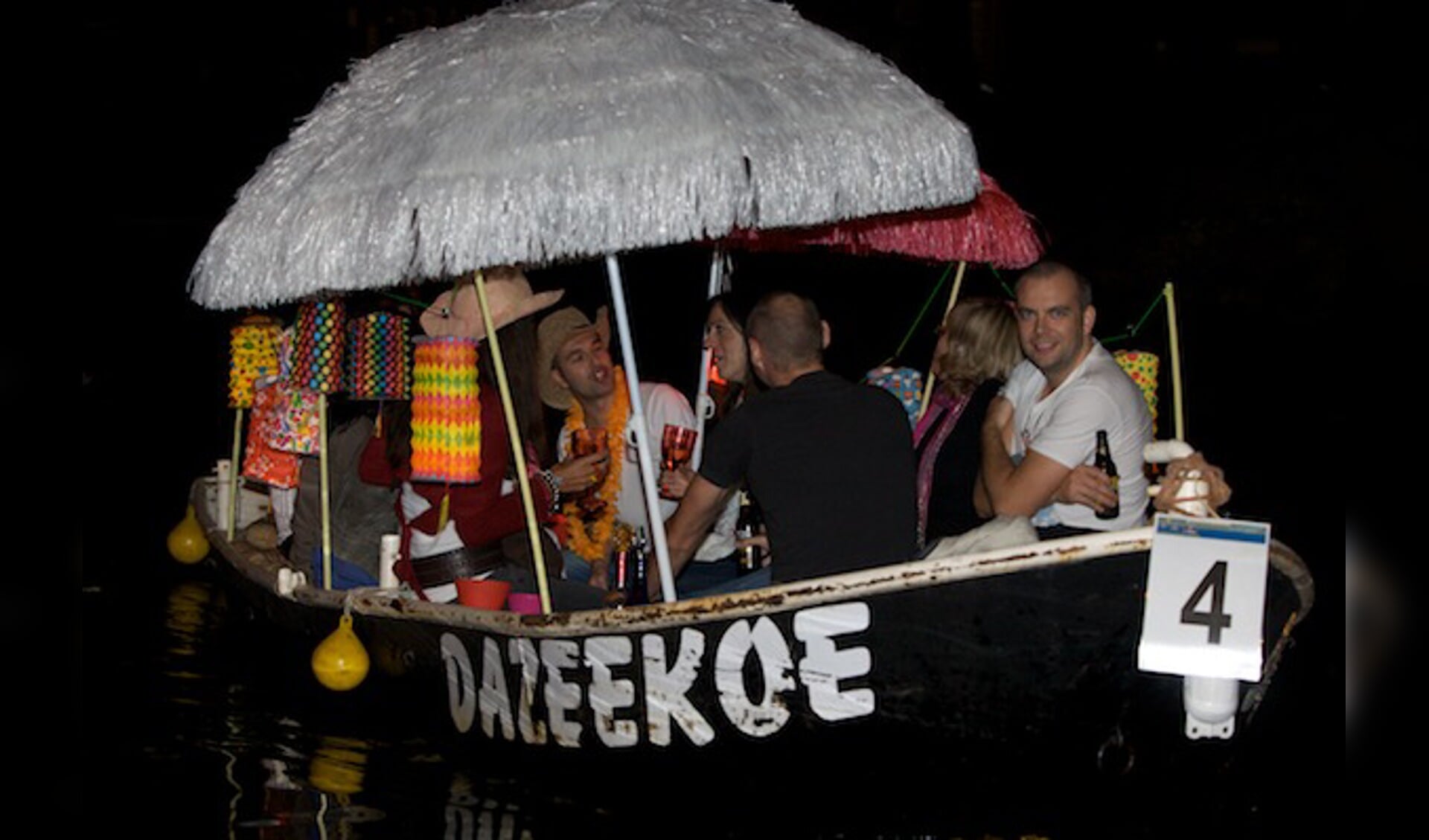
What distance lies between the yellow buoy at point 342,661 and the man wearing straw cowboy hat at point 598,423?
48.2 inches

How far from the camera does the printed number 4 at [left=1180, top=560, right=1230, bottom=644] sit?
5.13m

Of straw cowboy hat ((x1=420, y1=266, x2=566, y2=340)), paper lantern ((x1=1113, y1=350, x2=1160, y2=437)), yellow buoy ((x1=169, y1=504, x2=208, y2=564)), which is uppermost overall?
straw cowboy hat ((x1=420, y1=266, x2=566, y2=340))

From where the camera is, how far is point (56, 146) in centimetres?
383

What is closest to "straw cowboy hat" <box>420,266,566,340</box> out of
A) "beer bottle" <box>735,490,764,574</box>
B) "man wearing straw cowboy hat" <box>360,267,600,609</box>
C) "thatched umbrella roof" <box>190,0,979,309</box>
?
"man wearing straw cowboy hat" <box>360,267,600,609</box>

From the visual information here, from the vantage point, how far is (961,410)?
7.17m

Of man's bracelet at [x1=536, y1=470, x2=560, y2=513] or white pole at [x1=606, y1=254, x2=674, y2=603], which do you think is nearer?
white pole at [x1=606, y1=254, x2=674, y2=603]

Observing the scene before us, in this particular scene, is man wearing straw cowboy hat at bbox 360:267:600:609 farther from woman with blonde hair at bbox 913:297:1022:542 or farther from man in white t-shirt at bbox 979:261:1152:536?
man in white t-shirt at bbox 979:261:1152:536

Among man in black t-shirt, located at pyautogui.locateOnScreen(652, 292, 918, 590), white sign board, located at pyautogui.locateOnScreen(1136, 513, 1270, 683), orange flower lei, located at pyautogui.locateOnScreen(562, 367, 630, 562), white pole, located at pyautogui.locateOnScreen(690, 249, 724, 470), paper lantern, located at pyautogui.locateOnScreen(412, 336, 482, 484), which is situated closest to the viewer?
white sign board, located at pyautogui.locateOnScreen(1136, 513, 1270, 683)

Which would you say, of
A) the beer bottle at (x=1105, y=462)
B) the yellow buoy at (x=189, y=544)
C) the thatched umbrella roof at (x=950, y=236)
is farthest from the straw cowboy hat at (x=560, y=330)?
the yellow buoy at (x=189, y=544)

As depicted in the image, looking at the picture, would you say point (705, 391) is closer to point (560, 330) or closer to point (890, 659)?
point (560, 330)

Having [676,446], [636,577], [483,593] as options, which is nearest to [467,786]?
[483,593]

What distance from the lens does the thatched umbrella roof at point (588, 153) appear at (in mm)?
5613

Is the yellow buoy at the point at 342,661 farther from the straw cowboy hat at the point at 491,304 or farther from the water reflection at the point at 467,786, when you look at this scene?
the straw cowboy hat at the point at 491,304

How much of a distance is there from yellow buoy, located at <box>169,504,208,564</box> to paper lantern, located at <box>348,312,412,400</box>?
5286 mm
